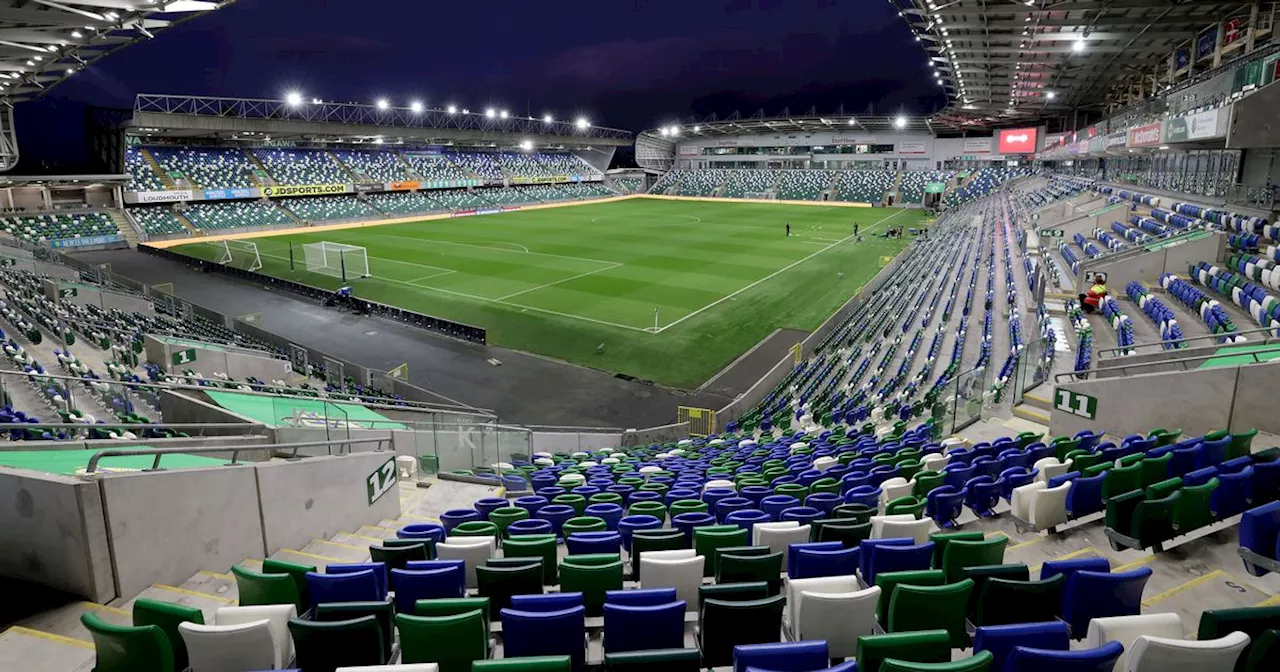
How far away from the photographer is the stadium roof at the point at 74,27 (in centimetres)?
1698

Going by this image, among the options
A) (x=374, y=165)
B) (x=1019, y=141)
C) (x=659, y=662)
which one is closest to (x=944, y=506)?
(x=659, y=662)

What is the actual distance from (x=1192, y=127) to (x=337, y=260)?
40683 millimetres

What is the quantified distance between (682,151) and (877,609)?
391ft

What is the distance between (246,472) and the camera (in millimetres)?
6898

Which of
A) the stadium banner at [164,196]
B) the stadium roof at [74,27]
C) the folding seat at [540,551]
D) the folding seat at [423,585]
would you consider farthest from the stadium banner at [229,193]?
the folding seat at [423,585]

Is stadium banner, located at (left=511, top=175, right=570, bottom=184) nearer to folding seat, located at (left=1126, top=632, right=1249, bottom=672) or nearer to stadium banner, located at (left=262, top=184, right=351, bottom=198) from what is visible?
stadium banner, located at (left=262, top=184, right=351, bottom=198)

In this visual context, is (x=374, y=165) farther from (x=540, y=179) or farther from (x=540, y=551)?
(x=540, y=551)

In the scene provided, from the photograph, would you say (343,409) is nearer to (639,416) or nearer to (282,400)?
(282,400)

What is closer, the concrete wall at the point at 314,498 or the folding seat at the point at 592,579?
the folding seat at the point at 592,579

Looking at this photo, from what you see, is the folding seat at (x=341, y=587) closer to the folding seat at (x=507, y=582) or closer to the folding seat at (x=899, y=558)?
the folding seat at (x=507, y=582)

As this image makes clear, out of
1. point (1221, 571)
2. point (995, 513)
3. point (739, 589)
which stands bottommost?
point (995, 513)

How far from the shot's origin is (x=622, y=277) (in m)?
40.1

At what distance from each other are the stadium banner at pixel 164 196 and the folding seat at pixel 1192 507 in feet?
226

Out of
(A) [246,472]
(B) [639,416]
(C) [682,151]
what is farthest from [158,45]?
(A) [246,472]
